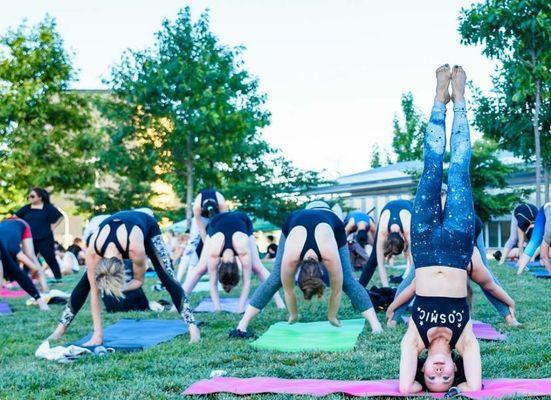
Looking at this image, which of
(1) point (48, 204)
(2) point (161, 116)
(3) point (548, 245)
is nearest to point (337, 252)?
(3) point (548, 245)

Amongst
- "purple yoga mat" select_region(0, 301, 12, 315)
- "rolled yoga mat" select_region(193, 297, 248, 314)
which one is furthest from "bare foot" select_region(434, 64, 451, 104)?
"purple yoga mat" select_region(0, 301, 12, 315)

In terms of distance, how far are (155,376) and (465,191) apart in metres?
2.59

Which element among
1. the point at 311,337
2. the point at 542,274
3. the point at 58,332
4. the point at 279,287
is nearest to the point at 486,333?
the point at 311,337

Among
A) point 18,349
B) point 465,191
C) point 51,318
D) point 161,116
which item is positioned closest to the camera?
point 465,191

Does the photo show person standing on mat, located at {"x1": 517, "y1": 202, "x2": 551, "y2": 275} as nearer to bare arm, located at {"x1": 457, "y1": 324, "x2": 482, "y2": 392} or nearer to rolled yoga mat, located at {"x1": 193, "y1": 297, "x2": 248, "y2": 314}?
rolled yoga mat, located at {"x1": 193, "y1": 297, "x2": 248, "y2": 314}

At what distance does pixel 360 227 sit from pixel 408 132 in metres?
31.3

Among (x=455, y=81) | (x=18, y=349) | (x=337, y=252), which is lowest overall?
(x=18, y=349)

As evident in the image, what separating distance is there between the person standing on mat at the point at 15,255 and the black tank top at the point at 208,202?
2.58m

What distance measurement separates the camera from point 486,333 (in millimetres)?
6586

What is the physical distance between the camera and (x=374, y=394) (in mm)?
4309

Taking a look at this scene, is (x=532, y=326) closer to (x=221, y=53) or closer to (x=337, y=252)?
(x=337, y=252)

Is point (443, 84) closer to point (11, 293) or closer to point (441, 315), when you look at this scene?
point (441, 315)

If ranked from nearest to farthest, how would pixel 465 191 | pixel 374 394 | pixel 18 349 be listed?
pixel 374 394
pixel 465 191
pixel 18 349

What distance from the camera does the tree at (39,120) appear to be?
25.0 m
